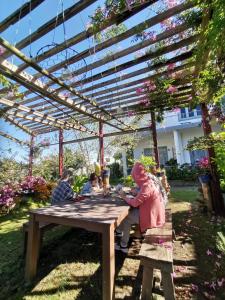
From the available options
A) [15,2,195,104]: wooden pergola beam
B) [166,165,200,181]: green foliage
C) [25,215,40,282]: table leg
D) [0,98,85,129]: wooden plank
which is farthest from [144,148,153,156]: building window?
[25,215,40,282]: table leg

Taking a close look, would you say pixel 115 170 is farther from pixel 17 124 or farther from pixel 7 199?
pixel 7 199

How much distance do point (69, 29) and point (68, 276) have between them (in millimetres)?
3634

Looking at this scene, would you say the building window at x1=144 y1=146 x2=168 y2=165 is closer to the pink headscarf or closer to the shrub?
the shrub

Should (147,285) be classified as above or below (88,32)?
below

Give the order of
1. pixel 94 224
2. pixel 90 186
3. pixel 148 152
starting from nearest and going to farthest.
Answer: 1. pixel 94 224
2. pixel 90 186
3. pixel 148 152

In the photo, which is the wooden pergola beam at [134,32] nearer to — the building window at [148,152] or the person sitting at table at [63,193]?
the person sitting at table at [63,193]

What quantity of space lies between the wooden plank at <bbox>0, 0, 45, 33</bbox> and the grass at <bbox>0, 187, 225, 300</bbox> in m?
3.60

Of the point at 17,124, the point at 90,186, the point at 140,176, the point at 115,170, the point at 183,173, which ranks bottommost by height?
the point at 90,186

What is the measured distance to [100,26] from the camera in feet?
10.2

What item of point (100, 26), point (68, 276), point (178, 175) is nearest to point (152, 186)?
point (68, 276)

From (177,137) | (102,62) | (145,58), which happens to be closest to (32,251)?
(102,62)

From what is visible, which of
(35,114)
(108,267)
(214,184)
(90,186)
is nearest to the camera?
(108,267)

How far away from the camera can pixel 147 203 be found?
335 cm

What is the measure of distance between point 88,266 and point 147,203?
130 cm
